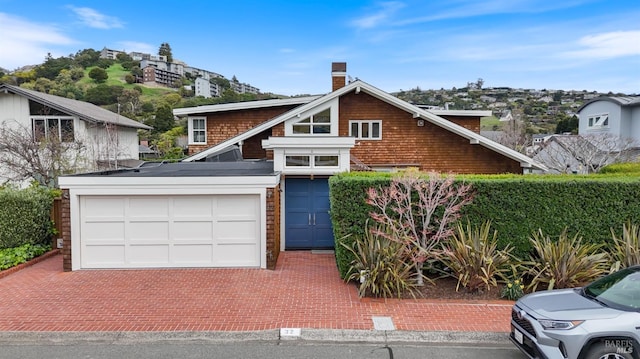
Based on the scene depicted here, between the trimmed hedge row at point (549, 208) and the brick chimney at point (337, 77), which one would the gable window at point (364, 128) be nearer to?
the brick chimney at point (337, 77)

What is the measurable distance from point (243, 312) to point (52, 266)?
21.1 ft

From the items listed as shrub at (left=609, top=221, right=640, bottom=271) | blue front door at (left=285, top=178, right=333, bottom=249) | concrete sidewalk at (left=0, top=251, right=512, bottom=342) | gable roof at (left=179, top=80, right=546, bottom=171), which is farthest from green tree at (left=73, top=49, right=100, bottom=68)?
shrub at (left=609, top=221, right=640, bottom=271)

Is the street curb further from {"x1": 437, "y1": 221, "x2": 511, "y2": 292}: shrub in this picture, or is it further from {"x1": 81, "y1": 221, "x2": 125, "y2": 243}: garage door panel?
{"x1": 81, "y1": 221, "x2": 125, "y2": 243}: garage door panel

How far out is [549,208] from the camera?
9023 mm

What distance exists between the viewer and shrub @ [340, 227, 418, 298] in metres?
8.28

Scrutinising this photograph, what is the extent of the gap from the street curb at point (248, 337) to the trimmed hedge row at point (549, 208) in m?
2.70

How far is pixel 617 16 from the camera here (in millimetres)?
19969

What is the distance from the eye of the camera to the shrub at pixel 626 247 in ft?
27.9

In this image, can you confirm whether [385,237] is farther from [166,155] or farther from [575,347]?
[166,155]

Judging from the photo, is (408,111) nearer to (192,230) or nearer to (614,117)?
(192,230)

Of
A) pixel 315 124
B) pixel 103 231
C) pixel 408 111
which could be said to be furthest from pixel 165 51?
pixel 103 231

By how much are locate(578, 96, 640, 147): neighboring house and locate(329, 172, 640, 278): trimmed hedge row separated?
82.0 ft

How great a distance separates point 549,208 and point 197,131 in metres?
16.0

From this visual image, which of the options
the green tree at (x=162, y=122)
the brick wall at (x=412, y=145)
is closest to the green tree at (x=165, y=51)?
the green tree at (x=162, y=122)
